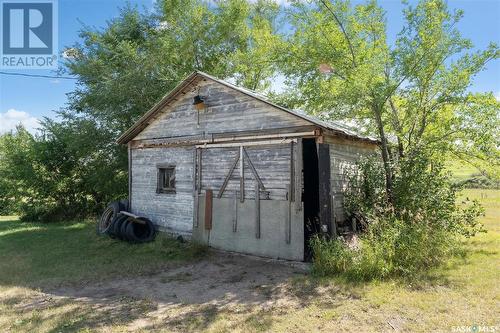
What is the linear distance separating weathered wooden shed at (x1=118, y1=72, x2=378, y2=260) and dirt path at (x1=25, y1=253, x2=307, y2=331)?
1.24 m

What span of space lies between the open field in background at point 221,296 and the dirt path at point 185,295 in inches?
0.7

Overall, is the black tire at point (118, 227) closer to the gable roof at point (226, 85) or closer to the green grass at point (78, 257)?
the green grass at point (78, 257)

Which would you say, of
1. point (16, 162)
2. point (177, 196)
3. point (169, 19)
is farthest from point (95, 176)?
point (169, 19)

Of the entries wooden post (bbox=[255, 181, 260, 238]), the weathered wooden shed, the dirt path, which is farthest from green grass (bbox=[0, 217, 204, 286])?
wooden post (bbox=[255, 181, 260, 238])

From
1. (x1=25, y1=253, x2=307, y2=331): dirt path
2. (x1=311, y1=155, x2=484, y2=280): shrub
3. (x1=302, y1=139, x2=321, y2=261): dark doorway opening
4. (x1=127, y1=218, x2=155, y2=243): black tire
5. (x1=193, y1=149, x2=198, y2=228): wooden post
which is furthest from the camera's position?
(x1=302, y1=139, x2=321, y2=261): dark doorway opening

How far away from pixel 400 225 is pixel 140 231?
8.24 metres

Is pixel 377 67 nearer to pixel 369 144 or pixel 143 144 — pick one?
pixel 369 144

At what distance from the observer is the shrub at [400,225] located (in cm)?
751

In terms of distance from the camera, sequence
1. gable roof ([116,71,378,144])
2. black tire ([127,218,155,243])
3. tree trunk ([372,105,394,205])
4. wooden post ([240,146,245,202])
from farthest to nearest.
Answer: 1. black tire ([127,218,155,243])
2. wooden post ([240,146,245,202])
3. tree trunk ([372,105,394,205])
4. gable roof ([116,71,378,144])

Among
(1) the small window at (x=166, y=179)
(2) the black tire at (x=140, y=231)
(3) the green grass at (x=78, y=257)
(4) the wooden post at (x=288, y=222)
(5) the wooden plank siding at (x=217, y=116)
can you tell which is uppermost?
(5) the wooden plank siding at (x=217, y=116)

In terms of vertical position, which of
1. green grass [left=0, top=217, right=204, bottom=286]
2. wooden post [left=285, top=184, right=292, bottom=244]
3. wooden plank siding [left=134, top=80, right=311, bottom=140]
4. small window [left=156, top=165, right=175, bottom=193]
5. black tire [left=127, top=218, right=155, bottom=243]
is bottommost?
green grass [left=0, top=217, right=204, bottom=286]

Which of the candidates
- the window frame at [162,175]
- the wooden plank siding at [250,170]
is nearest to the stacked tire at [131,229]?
the window frame at [162,175]

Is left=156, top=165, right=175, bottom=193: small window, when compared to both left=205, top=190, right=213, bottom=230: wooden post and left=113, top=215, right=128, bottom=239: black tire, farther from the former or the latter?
left=205, top=190, right=213, bottom=230: wooden post

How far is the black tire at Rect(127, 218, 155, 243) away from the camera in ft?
38.0
